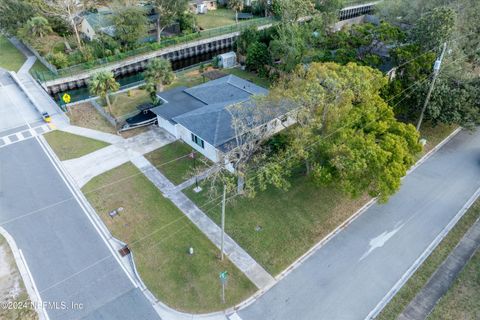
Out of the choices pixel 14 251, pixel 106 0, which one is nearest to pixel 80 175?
pixel 14 251

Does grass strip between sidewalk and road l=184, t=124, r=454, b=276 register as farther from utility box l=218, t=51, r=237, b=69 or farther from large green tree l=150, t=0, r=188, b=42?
large green tree l=150, t=0, r=188, b=42

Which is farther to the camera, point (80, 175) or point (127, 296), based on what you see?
point (80, 175)

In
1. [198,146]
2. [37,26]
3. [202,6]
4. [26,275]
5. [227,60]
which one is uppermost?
[37,26]

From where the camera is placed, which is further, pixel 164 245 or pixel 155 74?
pixel 155 74

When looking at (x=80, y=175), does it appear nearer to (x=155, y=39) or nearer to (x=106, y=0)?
(x=155, y=39)

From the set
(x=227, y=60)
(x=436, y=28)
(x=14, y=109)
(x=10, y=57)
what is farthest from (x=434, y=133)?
(x=10, y=57)

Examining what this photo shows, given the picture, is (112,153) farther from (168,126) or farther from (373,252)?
(373,252)
